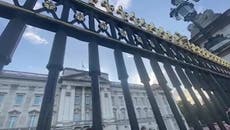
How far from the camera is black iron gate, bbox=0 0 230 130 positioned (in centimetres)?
145

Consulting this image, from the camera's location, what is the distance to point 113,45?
2.20 metres

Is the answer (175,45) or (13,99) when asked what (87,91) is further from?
(175,45)

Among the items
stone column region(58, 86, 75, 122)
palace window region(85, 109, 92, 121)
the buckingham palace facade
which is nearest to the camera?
the buckingham palace facade

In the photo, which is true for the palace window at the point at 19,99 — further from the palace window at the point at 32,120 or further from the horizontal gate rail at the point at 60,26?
the horizontal gate rail at the point at 60,26

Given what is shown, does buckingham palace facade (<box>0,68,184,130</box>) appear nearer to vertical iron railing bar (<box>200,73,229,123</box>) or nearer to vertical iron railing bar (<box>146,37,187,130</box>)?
vertical iron railing bar (<box>200,73,229,123</box>)

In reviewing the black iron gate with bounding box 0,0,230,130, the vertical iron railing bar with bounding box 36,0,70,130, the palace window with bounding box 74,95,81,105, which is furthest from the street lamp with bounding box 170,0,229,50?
the palace window with bounding box 74,95,81,105

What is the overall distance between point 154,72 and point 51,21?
1551mm

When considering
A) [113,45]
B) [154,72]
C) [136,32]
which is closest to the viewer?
[113,45]

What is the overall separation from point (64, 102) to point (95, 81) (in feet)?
99.6

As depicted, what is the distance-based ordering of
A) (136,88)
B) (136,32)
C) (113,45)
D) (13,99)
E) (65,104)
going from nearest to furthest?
1. (113,45)
2. (136,32)
3. (13,99)
4. (65,104)
5. (136,88)

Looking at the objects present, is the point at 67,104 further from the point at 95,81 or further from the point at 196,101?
the point at 95,81

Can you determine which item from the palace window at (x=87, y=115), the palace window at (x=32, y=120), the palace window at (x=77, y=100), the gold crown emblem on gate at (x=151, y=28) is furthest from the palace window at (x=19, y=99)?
the gold crown emblem on gate at (x=151, y=28)

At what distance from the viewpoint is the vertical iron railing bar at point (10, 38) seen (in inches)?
50.9

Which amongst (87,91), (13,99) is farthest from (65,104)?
(13,99)
